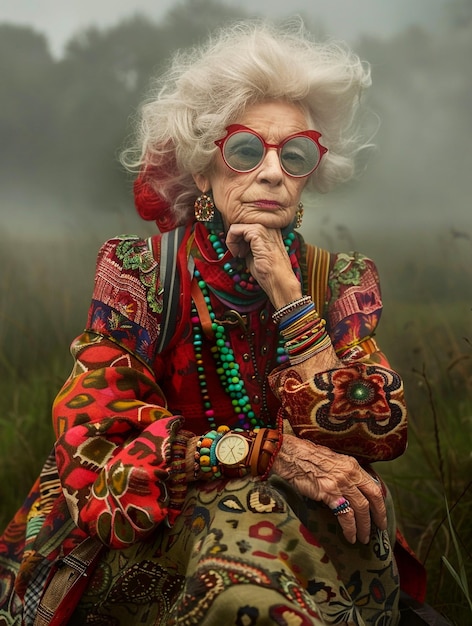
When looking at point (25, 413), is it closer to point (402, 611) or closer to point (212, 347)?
point (212, 347)

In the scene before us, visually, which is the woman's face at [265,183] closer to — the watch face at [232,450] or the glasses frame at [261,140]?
the glasses frame at [261,140]

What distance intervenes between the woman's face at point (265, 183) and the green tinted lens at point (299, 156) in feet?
0.07

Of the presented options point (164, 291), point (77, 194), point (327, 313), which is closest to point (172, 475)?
point (164, 291)

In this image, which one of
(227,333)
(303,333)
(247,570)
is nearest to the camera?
(247,570)

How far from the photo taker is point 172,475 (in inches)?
68.3

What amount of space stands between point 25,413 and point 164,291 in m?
1.81

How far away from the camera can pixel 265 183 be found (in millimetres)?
1913

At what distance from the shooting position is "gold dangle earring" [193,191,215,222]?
2.01m

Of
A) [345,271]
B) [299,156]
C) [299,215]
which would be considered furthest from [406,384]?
[299,156]

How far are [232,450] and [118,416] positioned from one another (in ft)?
0.94

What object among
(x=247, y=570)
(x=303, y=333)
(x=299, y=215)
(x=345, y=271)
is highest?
(x=299, y=215)

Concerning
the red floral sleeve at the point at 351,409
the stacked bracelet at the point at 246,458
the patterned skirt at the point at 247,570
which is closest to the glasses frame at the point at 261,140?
the red floral sleeve at the point at 351,409

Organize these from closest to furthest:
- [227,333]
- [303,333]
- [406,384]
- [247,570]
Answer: [247,570]
[303,333]
[227,333]
[406,384]

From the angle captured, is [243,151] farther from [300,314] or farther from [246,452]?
[246,452]
